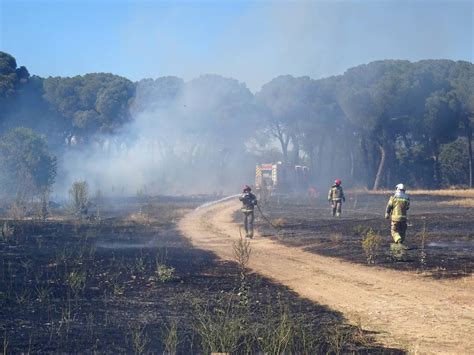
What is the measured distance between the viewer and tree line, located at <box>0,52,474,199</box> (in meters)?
57.8

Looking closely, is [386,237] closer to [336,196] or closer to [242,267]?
[336,196]

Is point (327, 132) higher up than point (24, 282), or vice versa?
point (327, 132)

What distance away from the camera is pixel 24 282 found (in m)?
11.4

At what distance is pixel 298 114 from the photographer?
67875 mm

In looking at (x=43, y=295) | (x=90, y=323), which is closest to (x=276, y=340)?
(x=90, y=323)

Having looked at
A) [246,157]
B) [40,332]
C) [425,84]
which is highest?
[425,84]

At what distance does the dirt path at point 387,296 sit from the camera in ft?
26.3

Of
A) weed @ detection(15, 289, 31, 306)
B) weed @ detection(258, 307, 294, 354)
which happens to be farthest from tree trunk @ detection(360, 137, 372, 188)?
weed @ detection(258, 307, 294, 354)

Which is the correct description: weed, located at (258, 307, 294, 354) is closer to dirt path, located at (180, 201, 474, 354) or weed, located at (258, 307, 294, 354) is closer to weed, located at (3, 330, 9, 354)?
dirt path, located at (180, 201, 474, 354)

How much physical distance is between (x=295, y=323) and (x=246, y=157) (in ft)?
213

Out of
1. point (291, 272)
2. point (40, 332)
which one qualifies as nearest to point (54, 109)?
point (291, 272)

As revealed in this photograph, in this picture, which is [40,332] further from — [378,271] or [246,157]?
[246,157]

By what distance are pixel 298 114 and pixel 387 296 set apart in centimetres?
5794

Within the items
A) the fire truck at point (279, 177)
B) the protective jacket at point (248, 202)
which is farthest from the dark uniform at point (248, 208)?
the fire truck at point (279, 177)
